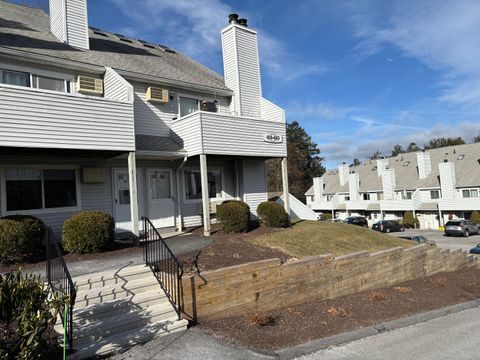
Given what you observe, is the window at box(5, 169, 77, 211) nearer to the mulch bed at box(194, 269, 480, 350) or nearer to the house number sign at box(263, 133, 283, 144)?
the house number sign at box(263, 133, 283, 144)

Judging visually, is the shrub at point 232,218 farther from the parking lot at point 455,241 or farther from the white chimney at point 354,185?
the white chimney at point 354,185

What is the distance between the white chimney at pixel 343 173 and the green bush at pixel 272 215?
47293 mm

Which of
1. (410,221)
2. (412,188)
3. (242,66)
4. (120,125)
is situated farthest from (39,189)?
(412,188)

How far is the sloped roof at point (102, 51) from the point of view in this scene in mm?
12914

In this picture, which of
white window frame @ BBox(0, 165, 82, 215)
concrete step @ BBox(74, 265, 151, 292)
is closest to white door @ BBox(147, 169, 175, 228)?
white window frame @ BBox(0, 165, 82, 215)

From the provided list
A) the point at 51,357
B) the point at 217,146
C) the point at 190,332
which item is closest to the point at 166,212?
the point at 217,146

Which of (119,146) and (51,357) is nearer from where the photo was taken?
(51,357)

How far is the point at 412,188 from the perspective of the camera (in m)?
49.7

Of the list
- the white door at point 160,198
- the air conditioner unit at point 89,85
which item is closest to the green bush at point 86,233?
the white door at point 160,198

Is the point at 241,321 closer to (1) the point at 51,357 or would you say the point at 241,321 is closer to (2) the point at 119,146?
(1) the point at 51,357

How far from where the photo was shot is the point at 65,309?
5020 millimetres

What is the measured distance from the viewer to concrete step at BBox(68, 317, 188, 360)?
548 cm

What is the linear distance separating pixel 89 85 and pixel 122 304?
28.5ft

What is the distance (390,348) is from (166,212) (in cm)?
984
